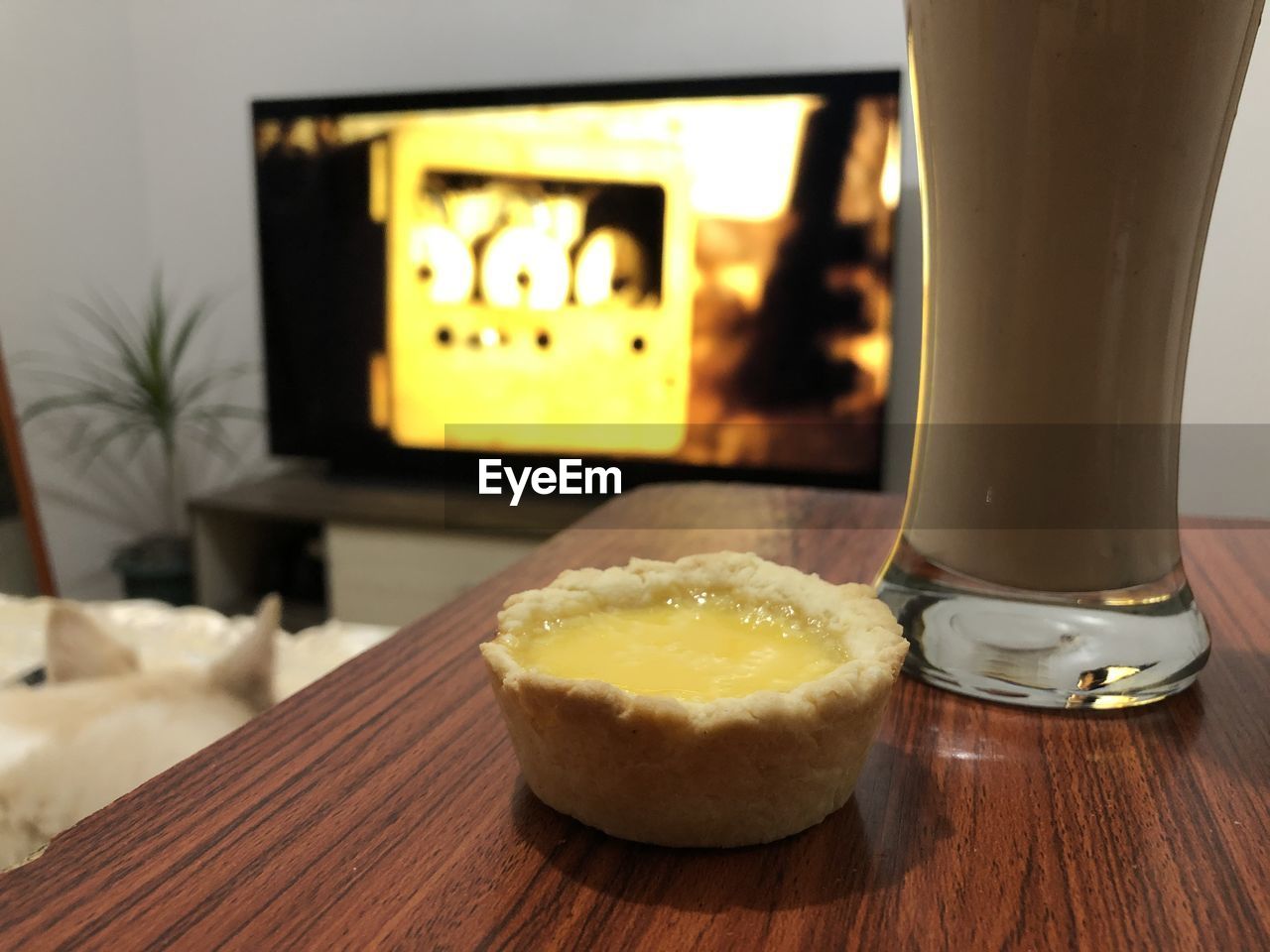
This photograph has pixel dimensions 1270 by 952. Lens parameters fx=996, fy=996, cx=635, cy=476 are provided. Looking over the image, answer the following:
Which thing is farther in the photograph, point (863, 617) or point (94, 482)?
point (94, 482)

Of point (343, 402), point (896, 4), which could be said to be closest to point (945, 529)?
point (896, 4)

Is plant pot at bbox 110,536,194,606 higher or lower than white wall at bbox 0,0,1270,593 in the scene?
lower

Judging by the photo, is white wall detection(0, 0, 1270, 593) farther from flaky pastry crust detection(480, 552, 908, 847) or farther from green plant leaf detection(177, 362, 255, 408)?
flaky pastry crust detection(480, 552, 908, 847)

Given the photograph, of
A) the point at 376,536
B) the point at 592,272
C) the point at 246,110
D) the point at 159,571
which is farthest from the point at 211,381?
the point at 592,272

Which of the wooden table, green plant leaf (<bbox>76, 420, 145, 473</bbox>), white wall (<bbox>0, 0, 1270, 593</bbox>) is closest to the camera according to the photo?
the wooden table

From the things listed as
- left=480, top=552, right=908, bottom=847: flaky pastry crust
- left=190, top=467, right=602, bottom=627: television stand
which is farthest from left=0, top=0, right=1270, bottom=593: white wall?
left=480, top=552, right=908, bottom=847: flaky pastry crust

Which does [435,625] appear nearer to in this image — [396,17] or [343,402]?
[343,402]
